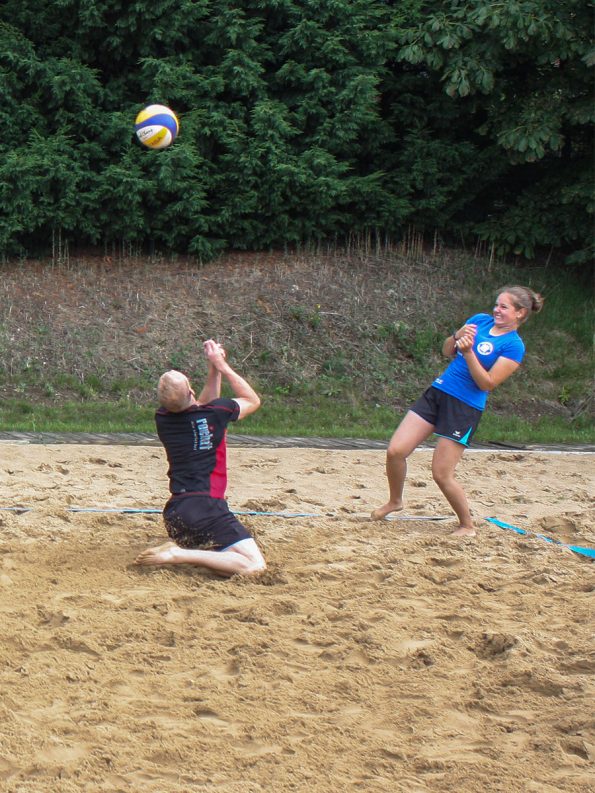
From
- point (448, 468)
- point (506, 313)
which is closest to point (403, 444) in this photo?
point (448, 468)

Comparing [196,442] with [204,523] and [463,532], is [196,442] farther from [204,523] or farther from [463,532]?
[463,532]

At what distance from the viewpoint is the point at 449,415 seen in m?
7.17

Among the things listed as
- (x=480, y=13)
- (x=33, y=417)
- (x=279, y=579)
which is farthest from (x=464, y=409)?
(x=480, y=13)

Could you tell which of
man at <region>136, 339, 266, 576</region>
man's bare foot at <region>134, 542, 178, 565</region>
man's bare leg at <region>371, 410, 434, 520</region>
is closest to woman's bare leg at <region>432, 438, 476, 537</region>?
man's bare leg at <region>371, 410, 434, 520</region>

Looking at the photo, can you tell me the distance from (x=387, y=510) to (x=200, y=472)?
6.00 ft

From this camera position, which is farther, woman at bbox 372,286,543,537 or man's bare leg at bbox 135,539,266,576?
woman at bbox 372,286,543,537

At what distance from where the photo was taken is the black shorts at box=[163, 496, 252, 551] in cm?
623

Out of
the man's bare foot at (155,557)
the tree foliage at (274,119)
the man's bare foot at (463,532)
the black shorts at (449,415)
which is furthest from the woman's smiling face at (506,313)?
the tree foliage at (274,119)

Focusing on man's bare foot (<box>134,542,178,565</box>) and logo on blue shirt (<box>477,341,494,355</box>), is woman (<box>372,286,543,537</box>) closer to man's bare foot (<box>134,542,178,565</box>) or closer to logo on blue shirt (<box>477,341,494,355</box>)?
logo on blue shirt (<box>477,341,494,355</box>)

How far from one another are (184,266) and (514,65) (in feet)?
21.6

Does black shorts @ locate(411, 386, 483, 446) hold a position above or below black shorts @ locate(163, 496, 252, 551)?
above

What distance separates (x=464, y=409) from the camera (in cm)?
717

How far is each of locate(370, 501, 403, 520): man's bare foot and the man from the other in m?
1.57

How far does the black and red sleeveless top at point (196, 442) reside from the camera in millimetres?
6293
